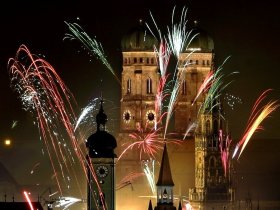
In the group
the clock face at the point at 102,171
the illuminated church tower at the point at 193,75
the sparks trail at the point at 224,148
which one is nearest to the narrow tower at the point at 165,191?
the sparks trail at the point at 224,148

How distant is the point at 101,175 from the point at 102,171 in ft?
0.84

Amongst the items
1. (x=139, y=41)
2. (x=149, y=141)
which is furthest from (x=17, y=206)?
(x=139, y=41)

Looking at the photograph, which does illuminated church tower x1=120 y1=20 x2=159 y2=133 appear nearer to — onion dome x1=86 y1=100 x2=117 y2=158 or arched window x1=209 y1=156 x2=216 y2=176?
arched window x1=209 y1=156 x2=216 y2=176

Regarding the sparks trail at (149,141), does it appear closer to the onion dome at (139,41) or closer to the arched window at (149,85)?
the arched window at (149,85)

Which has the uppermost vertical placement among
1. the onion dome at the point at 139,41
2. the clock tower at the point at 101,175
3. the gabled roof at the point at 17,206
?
the onion dome at the point at 139,41

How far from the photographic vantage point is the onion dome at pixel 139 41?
329ft

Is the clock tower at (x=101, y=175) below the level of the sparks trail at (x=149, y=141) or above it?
below

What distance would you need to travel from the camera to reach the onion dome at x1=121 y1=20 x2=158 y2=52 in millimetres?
100312

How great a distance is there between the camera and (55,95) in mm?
62656

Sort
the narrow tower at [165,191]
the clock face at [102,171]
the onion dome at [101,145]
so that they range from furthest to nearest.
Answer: the narrow tower at [165,191], the onion dome at [101,145], the clock face at [102,171]

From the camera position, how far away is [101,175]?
7269cm

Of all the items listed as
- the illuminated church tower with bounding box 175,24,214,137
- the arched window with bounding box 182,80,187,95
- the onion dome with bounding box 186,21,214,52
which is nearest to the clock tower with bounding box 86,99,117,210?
the illuminated church tower with bounding box 175,24,214,137

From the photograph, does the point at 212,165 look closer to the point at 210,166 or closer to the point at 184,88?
the point at 210,166

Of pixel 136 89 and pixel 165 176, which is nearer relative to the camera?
pixel 165 176
